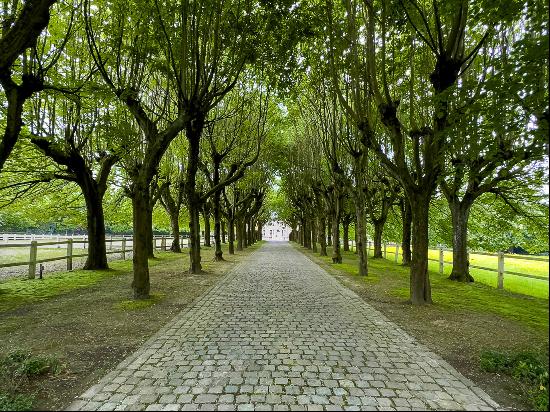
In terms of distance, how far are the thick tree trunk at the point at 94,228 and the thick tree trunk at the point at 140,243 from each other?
281 inches

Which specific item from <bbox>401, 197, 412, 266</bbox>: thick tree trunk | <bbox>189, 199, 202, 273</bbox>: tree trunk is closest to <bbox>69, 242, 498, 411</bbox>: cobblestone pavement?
<bbox>189, 199, 202, 273</bbox>: tree trunk

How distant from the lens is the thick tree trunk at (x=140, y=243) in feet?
31.7

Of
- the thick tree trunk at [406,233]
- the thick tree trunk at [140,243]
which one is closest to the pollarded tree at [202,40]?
the thick tree trunk at [140,243]

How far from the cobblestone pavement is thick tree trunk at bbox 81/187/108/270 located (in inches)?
375

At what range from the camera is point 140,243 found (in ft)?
31.9

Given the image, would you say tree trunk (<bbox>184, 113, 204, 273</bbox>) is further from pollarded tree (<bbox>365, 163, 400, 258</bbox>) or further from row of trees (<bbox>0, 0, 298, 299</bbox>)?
pollarded tree (<bbox>365, 163, 400, 258</bbox>)

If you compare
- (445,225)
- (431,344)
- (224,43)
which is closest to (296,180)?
(445,225)

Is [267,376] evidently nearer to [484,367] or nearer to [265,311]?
[484,367]

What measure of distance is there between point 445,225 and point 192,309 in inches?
743

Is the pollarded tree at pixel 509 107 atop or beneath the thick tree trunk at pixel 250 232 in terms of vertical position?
atop

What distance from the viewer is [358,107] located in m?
11.1

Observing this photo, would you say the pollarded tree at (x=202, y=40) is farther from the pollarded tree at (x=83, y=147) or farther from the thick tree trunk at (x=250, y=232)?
the thick tree trunk at (x=250, y=232)

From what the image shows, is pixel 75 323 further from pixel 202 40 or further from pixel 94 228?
pixel 94 228

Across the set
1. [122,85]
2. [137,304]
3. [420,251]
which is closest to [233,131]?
[122,85]
